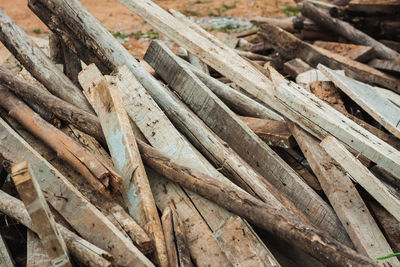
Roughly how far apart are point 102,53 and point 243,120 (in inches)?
53.8

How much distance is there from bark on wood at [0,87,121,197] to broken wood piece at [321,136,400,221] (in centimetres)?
137

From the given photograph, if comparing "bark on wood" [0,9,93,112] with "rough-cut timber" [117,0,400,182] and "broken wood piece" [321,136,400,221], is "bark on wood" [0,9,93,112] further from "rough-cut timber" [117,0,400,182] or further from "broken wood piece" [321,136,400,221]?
"broken wood piece" [321,136,400,221]

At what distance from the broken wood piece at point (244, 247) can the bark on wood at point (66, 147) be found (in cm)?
69

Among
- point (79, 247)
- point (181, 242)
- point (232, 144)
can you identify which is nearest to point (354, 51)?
point (232, 144)

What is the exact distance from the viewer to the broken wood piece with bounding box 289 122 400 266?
226cm

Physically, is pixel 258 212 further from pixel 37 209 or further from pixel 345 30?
pixel 345 30

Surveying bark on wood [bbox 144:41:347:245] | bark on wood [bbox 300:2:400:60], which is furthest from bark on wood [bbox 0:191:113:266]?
bark on wood [bbox 300:2:400:60]

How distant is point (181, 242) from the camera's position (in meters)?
2.14

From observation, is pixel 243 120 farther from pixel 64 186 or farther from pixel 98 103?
pixel 64 186

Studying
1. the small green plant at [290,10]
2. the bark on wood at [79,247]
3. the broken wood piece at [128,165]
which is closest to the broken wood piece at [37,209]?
the bark on wood at [79,247]

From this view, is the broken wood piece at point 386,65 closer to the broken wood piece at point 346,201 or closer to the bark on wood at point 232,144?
the broken wood piece at point 346,201

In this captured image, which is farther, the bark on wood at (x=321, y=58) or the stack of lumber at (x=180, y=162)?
the bark on wood at (x=321, y=58)

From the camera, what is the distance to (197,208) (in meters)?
2.41

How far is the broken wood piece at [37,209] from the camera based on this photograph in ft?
4.75
